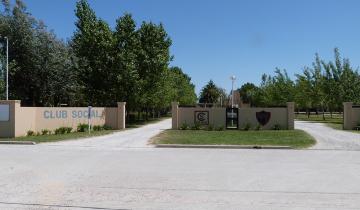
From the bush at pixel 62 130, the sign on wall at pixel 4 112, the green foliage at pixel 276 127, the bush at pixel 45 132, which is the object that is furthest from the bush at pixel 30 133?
the green foliage at pixel 276 127

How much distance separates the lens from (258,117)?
35.6 m

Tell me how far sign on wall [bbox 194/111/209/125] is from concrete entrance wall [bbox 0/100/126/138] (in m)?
5.95

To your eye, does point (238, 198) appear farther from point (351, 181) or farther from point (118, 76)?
point (118, 76)

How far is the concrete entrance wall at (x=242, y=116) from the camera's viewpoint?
3541 centimetres

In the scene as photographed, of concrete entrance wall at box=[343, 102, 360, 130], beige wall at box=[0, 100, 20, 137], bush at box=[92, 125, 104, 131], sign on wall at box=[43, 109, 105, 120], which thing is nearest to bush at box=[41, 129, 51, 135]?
sign on wall at box=[43, 109, 105, 120]

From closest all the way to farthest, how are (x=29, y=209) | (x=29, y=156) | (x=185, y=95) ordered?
(x=29, y=209) < (x=29, y=156) < (x=185, y=95)

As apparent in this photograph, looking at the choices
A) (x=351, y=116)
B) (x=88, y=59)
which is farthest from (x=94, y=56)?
(x=351, y=116)

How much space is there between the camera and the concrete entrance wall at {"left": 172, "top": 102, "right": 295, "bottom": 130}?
3541cm

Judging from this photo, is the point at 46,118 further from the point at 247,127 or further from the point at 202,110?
the point at 247,127

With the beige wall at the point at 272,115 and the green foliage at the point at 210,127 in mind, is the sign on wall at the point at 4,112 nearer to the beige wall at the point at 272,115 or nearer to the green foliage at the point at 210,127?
the green foliage at the point at 210,127

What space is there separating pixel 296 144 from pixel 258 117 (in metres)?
13.6

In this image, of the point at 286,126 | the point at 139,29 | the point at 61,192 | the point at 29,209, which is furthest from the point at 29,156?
the point at 139,29

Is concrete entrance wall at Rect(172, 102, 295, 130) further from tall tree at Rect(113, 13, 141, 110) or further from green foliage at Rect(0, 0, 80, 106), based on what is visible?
green foliage at Rect(0, 0, 80, 106)

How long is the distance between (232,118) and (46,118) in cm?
1333
